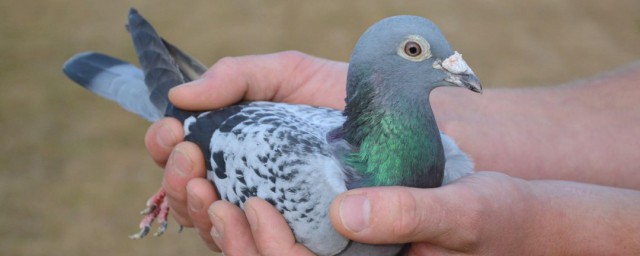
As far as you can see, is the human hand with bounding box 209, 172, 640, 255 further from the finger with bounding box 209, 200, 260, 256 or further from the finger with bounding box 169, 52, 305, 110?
the finger with bounding box 169, 52, 305, 110

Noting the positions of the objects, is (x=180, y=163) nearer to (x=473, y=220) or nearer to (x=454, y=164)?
(x=454, y=164)

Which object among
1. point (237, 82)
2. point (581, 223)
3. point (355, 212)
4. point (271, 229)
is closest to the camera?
point (355, 212)

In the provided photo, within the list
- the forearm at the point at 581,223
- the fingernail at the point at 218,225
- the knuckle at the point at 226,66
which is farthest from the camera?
the knuckle at the point at 226,66

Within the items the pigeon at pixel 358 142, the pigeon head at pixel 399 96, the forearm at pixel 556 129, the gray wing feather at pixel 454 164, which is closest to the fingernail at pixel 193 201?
the pigeon at pixel 358 142

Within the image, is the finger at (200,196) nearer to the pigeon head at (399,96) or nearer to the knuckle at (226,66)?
the knuckle at (226,66)

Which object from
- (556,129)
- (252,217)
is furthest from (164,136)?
(556,129)

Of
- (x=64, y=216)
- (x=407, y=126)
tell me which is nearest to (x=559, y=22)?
(x=64, y=216)

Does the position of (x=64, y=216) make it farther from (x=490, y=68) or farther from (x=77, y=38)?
(x=490, y=68)
